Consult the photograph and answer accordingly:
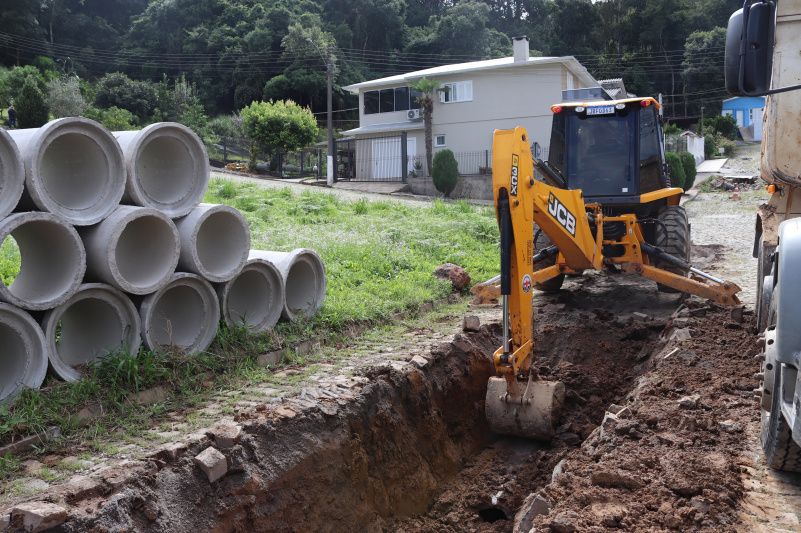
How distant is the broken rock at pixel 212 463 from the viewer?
4742 millimetres

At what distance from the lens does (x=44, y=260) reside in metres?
5.96

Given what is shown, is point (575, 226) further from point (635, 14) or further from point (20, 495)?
point (635, 14)

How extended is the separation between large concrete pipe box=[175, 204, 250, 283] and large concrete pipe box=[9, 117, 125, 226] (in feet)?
2.40

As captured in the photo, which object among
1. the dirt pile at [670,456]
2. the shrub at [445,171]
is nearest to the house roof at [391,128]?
the shrub at [445,171]

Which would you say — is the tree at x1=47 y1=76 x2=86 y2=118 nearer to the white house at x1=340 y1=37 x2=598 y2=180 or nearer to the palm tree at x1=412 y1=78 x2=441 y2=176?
the white house at x1=340 y1=37 x2=598 y2=180

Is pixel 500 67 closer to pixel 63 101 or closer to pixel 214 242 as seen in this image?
pixel 63 101

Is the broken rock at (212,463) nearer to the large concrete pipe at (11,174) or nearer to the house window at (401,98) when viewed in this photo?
the large concrete pipe at (11,174)

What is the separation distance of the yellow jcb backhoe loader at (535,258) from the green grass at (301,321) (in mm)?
1896

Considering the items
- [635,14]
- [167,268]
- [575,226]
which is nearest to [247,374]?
[167,268]

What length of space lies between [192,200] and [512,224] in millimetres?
3102

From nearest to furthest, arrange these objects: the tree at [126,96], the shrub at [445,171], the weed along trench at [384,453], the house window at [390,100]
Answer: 1. the weed along trench at [384,453]
2. the shrub at [445,171]
3. the house window at [390,100]
4. the tree at [126,96]

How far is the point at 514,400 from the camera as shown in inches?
235

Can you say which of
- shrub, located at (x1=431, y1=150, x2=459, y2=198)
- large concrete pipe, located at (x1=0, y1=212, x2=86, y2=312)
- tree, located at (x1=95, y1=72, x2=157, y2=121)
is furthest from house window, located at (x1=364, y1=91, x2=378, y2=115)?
large concrete pipe, located at (x1=0, y1=212, x2=86, y2=312)

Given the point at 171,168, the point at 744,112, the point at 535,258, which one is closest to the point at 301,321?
the point at 171,168
